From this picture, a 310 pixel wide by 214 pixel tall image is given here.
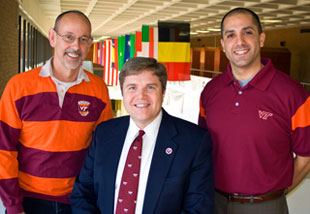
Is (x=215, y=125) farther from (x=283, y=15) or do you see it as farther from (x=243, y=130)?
(x=283, y=15)

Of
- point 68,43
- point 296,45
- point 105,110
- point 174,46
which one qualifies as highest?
point 296,45

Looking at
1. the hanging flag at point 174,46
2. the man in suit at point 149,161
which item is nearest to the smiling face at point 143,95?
the man in suit at point 149,161

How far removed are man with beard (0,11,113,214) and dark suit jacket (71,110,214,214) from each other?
283 mm

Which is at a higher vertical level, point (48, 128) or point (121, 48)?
point (121, 48)

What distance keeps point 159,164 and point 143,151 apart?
0.45ft

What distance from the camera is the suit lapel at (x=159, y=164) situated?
186 cm

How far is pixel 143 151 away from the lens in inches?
77.9

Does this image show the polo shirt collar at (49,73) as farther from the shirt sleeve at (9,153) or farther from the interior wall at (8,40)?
the interior wall at (8,40)

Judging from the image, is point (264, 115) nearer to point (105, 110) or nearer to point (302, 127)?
point (302, 127)

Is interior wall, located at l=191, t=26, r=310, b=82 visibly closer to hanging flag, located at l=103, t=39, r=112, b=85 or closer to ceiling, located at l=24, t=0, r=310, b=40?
ceiling, located at l=24, t=0, r=310, b=40

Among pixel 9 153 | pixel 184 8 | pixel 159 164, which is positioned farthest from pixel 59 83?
pixel 184 8

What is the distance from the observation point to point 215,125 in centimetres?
238

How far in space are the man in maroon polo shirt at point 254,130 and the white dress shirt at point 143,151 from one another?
1.85 ft

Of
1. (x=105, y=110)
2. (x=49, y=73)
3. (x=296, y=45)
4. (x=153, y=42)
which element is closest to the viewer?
(x=49, y=73)
